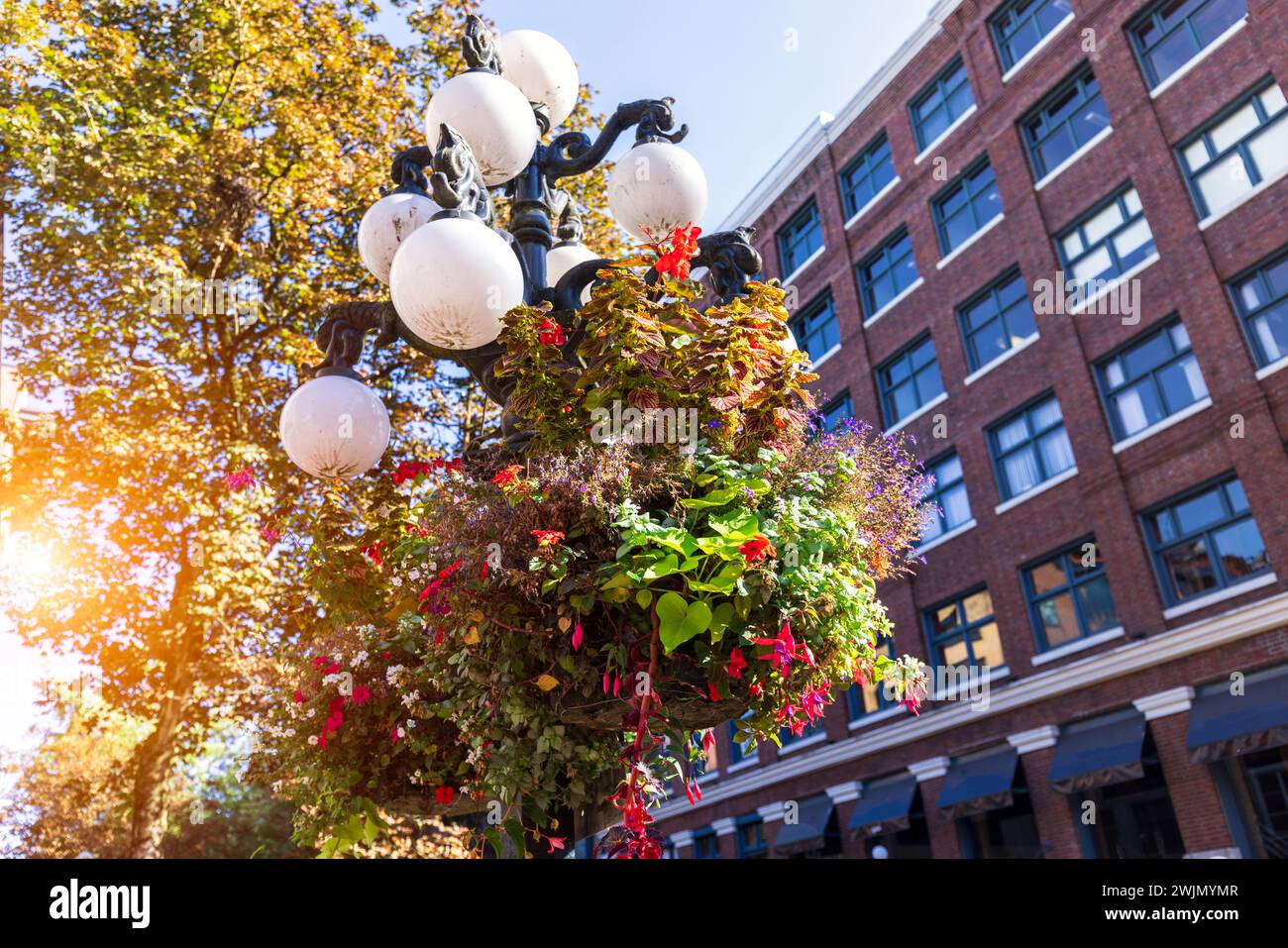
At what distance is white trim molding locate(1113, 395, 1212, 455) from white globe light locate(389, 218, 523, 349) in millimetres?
16017

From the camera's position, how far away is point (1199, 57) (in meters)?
16.6

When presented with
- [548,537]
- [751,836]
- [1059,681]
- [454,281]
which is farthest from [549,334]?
[751,836]

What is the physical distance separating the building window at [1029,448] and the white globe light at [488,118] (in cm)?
1669

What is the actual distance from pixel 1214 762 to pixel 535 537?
51.8 feet

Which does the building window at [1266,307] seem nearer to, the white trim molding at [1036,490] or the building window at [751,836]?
the white trim molding at [1036,490]

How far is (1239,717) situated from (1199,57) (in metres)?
11.9

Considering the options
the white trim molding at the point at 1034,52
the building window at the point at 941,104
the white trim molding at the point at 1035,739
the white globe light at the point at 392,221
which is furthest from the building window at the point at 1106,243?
the white globe light at the point at 392,221

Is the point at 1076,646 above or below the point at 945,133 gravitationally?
below

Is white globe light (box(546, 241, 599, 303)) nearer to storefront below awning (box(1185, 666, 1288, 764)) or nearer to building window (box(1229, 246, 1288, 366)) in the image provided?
storefront below awning (box(1185, 666, 1288, 764))

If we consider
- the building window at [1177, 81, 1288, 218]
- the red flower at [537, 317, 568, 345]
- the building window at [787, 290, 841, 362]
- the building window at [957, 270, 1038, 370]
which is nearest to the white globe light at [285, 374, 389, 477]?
the red flower at [537, 317, 568, 345]

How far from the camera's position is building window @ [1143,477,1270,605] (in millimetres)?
14819

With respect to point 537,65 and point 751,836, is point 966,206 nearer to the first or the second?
point 751,836

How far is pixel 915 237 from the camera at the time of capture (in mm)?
22812

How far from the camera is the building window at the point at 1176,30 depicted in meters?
16.7
